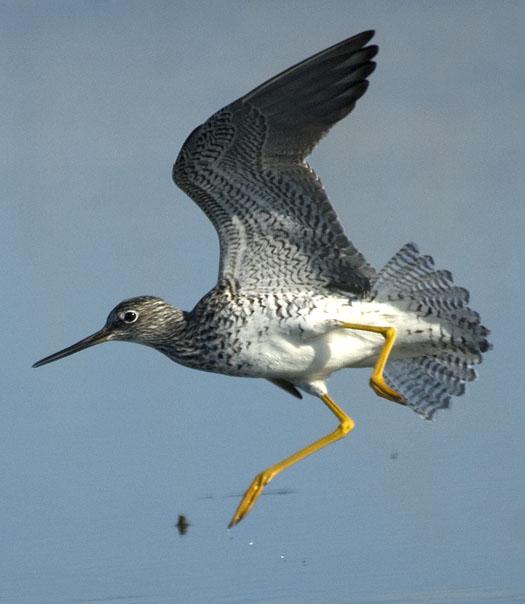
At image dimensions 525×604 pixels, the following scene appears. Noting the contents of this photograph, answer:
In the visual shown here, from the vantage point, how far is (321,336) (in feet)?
24.4

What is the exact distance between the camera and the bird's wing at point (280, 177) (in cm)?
692

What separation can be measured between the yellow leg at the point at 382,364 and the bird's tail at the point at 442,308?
0.76 ft

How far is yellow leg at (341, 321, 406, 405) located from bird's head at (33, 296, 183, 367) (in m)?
0.98

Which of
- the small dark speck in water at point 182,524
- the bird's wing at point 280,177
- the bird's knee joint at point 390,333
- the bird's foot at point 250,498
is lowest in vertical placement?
the small dark speck in water at point 182,524

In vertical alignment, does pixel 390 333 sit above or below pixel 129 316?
above

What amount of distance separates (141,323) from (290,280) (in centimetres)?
88

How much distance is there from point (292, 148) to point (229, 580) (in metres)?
2.17

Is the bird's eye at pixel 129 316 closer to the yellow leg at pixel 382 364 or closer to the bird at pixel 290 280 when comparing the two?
the bird at pixel 290 280

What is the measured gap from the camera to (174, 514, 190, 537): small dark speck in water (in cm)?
781

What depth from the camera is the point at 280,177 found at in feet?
23.7

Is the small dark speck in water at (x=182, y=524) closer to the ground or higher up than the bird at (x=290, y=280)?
closer to the ground

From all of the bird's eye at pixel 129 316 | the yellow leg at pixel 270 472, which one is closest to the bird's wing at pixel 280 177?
the bird's eye at pixel 129 316

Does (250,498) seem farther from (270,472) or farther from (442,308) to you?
(442,308)

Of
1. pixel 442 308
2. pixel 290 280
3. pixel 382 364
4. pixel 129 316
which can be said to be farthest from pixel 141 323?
pixel 442 308
